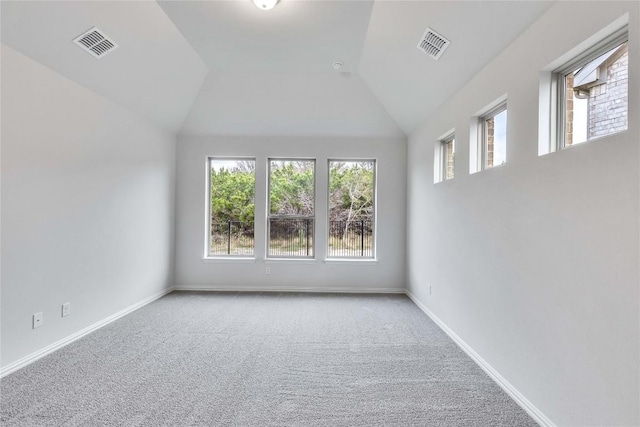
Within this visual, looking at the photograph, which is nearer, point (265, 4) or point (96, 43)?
point (265, 4)

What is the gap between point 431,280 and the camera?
12.0ft

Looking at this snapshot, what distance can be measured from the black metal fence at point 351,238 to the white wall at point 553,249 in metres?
2.01

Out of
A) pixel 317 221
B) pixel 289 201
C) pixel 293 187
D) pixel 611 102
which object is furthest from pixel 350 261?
pixel 611 102

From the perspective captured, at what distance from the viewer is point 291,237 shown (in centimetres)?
493

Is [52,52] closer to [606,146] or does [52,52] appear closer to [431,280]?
[606,146]

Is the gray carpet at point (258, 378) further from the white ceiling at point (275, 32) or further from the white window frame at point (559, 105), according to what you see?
the white ceiling at point (275, 32)

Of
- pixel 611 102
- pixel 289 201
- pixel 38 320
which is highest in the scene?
pixel 611 102

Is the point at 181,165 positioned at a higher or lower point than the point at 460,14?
lower

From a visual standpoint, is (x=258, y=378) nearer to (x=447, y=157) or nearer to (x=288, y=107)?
(x=447, y=157)

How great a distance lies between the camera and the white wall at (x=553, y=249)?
1.35 m

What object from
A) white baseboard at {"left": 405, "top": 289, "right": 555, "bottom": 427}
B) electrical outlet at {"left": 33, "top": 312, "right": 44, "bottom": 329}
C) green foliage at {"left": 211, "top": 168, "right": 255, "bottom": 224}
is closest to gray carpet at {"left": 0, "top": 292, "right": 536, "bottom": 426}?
white baseboard at {"left": 405, "top": 289, "right": 555, "bottom": 427}

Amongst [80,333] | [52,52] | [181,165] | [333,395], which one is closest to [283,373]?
[333,395]

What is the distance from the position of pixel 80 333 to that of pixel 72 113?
2.09 meters

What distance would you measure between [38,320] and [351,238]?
372cm
